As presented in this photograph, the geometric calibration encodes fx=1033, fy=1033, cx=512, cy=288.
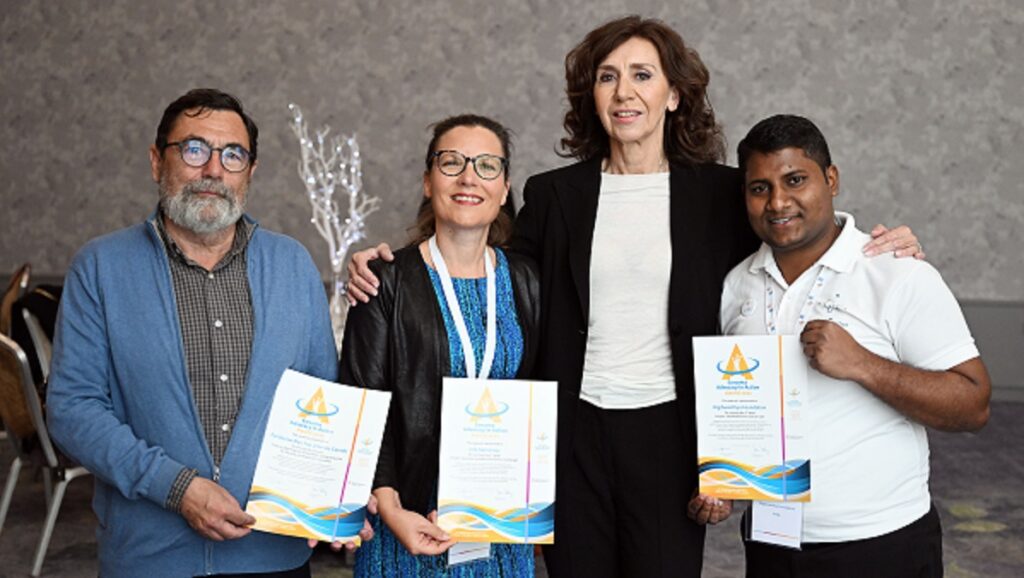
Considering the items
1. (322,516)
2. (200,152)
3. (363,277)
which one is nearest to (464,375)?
(363,277)

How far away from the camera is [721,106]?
7.07 m

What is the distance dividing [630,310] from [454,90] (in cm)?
539

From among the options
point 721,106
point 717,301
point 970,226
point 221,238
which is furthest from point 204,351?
point 970,226

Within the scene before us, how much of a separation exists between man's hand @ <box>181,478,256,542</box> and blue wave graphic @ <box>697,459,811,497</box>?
88 centimetres

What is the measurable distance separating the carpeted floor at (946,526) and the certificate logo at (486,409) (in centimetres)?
217

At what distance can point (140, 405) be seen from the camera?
179 cm

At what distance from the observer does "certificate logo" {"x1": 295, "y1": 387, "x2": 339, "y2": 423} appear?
179 cm

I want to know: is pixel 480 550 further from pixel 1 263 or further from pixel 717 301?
pixel 1 263

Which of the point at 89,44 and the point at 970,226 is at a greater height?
the point at 89,44

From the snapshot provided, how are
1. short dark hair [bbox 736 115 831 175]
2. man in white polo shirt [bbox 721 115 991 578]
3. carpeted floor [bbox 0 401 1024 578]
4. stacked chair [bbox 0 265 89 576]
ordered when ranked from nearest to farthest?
man in white polo shirt [bbox 721 115 991 578], short dark hair [bbox 736 115 831 175], stacked chair [bbox 0 265 89 576], carpeted floor [bbox 0 401 1024 578]

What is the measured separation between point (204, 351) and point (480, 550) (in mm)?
645

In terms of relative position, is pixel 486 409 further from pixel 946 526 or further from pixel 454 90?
pixel 454 90

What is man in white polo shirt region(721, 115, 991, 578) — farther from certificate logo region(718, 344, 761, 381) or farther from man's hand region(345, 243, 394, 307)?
man's hand region(345, 243, 394, 307)

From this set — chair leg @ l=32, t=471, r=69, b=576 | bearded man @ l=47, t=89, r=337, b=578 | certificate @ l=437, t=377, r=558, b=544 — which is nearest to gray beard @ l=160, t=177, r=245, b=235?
bearded man @ l=47, t=89, r=337, b=578
